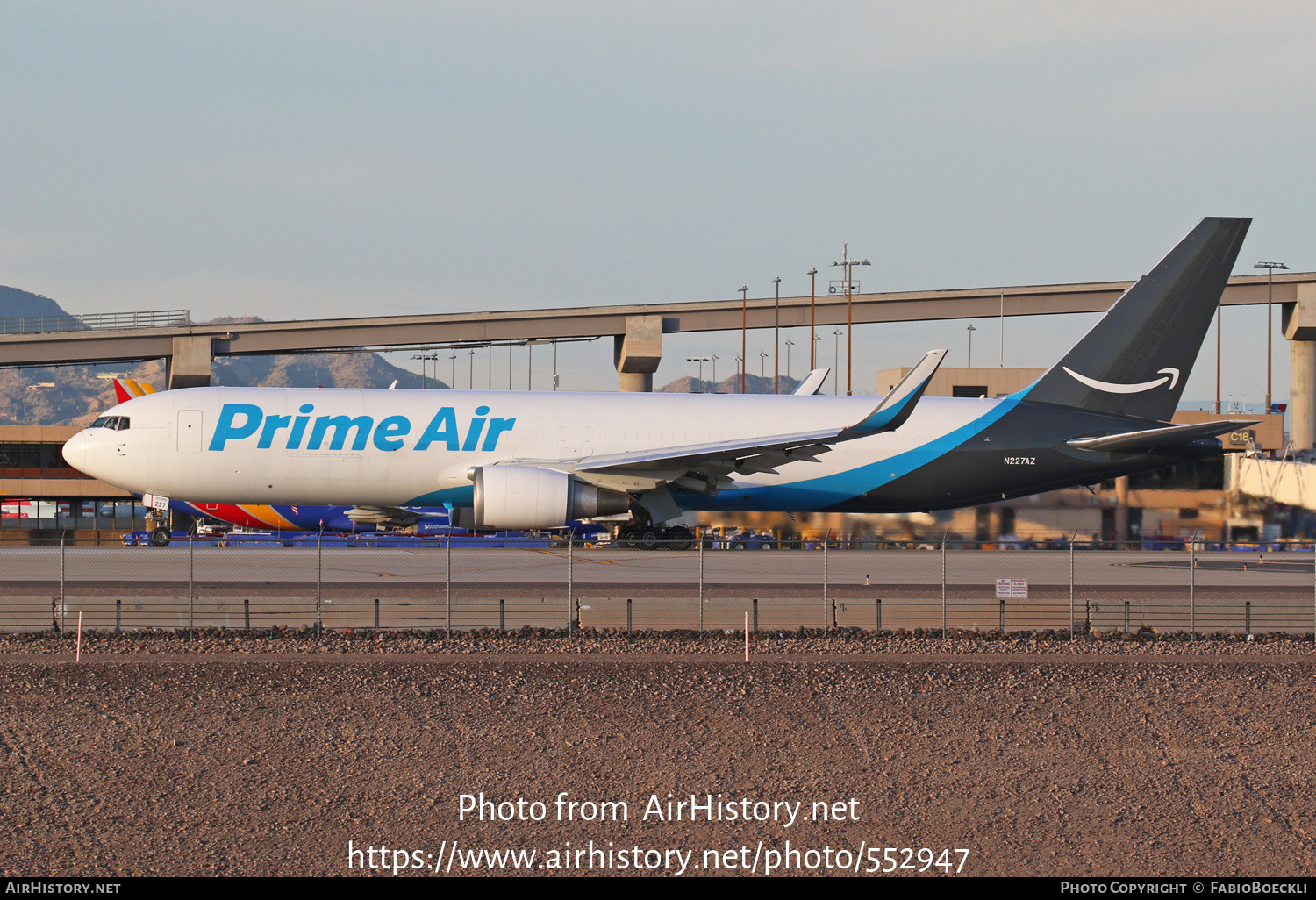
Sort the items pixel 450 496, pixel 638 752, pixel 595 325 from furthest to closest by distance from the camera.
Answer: pixel 595 325
pixel 450 496
pixel 638 752

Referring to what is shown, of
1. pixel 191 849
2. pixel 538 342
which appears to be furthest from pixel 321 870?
pixel 538 342

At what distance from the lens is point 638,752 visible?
14.6m

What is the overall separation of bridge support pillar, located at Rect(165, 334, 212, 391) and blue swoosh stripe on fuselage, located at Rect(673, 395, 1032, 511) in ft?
139

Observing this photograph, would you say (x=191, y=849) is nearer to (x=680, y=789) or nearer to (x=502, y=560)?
(x=680, y=789)

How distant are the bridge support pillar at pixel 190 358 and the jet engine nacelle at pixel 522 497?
136ft

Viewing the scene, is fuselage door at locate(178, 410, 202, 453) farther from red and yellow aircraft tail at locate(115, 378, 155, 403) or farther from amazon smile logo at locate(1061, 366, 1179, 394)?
amazon smile logo at locate(1061, 366, 1179, 394)

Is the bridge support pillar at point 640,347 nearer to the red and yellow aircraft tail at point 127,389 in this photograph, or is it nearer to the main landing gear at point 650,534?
the red and yellow aircraft tail at point 127,389

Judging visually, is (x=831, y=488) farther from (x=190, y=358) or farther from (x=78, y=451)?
(x=190, y=358)

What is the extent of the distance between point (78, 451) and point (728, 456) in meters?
17.4

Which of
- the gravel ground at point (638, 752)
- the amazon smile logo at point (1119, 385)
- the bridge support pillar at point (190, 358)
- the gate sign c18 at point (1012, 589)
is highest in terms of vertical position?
the bridge support pillar at point (190, 358)

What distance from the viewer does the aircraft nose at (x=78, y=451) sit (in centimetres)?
3039

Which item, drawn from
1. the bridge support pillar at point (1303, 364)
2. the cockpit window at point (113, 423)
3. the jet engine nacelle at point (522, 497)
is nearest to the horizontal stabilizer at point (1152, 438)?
the jet engine nacelle at point (522, 497)

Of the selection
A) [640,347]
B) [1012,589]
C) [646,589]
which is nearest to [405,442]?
[646,589]
